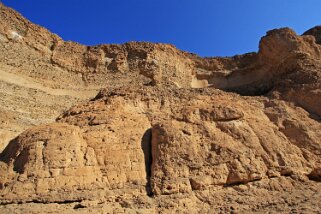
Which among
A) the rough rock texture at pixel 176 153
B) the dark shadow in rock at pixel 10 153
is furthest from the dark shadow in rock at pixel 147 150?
the dark shadow in rock at pixel 10 153

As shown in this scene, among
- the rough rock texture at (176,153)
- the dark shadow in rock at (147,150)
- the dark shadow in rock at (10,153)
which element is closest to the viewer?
the rough rock texture at (176,153)

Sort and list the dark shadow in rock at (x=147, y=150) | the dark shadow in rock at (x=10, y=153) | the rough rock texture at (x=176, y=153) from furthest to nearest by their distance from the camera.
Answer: the dark shadow in rock at (x=147, y=150)
the dark shadow in rock at (x=10, y=153)
the rough rock texture at (x=176, y=153)

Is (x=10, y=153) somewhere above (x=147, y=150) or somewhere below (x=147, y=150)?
below

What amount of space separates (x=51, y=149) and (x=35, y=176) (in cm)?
106

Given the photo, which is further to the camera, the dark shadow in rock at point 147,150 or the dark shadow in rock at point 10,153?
the dark shadow in rock at point 147,150

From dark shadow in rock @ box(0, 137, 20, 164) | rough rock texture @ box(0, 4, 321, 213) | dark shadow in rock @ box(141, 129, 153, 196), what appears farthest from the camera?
dark shadow in rock @ box(141, 129, 153, 196)

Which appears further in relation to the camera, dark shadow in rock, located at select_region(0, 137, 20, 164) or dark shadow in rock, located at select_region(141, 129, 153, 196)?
dark shadow in rock, located at select_region(141, 129, 153, 196)

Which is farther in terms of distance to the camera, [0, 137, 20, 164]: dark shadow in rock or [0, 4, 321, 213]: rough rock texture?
[0, 137, 20, 164]: dark shadow in rock

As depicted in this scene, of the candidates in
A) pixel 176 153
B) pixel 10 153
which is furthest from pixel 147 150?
pixel 10 153

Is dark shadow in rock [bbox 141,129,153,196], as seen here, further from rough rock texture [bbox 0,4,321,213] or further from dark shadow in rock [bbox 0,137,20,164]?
dark shadow in rock [bbox 0,137,20,164]

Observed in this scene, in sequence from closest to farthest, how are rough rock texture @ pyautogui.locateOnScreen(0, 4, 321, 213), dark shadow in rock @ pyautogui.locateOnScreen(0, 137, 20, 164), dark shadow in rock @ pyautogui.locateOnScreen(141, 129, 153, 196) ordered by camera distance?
rough rock texture @ pyautogui.locateOnScreen(0, 4, 321, 213) < dark shadow in rock @ pyautogui.locateOnScreen(0, 137, 20, 164) < dark shadow in rock @ pyautogui.locateOnScreen(141, 129, 153, 196)

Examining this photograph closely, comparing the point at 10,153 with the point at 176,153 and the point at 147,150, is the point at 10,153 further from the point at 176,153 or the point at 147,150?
the point at 176,153

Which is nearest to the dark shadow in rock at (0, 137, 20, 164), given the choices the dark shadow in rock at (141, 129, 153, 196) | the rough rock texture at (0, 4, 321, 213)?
the rough rock texture at (0, 4, 321, 213)

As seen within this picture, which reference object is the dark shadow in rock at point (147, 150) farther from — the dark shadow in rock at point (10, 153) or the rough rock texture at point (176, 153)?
the dark shadow in rock at point (10, 153)
